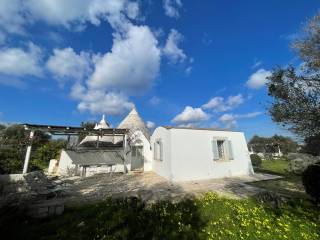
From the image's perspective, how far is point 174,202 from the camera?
24.5ft

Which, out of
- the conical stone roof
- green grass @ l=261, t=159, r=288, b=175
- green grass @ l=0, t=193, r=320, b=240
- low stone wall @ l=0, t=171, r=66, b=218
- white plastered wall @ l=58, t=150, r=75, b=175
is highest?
the conical stone roof

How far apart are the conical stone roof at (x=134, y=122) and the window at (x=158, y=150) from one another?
5386 millimetres

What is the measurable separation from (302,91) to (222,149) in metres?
7.70

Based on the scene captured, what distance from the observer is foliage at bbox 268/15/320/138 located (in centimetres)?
740

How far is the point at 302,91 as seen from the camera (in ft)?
25.4

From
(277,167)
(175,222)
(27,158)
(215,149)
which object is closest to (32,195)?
Result: (27,158)

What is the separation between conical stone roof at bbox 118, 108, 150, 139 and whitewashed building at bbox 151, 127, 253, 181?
22.0ft

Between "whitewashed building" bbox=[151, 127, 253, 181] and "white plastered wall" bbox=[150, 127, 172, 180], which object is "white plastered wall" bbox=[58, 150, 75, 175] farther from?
"whitewashed building" bbox=[151, 127, 253, 181]

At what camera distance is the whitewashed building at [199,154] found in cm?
1264

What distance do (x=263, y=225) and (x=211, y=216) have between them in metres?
1.44

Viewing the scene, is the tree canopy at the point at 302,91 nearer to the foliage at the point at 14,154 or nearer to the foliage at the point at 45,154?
the foliage at the point at 14,154

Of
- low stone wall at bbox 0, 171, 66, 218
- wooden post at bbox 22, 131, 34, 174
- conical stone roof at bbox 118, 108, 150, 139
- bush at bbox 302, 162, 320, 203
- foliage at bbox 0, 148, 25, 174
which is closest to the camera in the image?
low stone wall at bbox 0, 171, 66, 218

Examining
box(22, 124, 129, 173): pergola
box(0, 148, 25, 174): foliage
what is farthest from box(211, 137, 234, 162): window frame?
box(0, 148, 25, 174): foliage

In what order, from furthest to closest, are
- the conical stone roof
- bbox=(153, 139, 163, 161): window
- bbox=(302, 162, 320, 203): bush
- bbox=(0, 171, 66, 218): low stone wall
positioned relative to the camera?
1. the conical stone roof
2. bbox=(153, 139, 163, 161): window
3. bbox=(302, 162, 320, 203): bush
4. bbox=(0, 171, 66, 218): low stone wall
